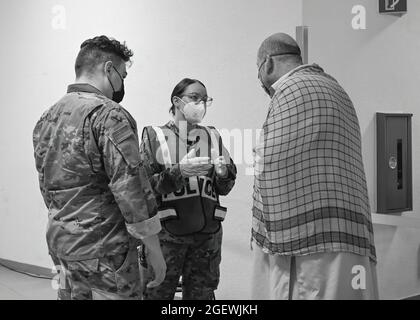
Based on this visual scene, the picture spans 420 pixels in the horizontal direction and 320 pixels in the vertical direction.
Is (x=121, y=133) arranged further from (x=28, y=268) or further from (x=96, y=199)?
(x=28, y=268)

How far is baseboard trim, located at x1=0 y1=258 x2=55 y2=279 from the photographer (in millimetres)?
3654

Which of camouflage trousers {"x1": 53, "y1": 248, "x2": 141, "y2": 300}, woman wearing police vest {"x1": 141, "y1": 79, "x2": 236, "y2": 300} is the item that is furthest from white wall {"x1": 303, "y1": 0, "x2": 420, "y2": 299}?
camouflage trousers {"x1": 53, "y1": 248, "x2": 141, "y2": 300}

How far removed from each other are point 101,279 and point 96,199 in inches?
9.6

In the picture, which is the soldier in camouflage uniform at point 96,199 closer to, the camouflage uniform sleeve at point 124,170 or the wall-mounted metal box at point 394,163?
the camouflage uniform sleeve at point 124,170

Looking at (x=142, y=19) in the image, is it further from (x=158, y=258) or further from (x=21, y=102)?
(x=158, y=258)

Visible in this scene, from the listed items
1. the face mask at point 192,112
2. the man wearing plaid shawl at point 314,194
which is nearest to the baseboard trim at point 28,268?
the face mask at point 192,112

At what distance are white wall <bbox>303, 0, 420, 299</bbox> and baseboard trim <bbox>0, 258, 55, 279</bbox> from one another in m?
2.38

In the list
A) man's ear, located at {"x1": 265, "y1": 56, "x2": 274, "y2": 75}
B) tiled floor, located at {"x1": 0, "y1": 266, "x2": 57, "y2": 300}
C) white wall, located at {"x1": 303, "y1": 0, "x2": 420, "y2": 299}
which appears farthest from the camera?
tiled floor, located at {"x1": 0, "y1": 266, "x2": 57, "y2": 300}

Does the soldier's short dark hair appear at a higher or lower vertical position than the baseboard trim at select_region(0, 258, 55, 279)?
higher

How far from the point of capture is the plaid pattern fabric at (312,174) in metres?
1.44

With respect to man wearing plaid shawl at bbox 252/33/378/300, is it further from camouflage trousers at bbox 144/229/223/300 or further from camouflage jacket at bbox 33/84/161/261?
camouflage trousers at bbox 144/229/223/300

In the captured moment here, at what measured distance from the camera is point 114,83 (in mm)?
1622

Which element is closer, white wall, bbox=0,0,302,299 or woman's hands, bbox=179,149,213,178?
woman's hands, bbox=179,149,213,178
